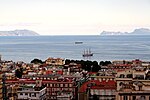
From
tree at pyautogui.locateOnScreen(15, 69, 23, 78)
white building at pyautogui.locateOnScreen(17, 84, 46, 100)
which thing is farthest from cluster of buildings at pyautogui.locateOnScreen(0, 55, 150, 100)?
tree at pyautogui.locateOnScreen(15, 69, 23, 78)

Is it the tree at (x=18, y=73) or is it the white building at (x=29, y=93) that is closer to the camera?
the white building at (x=29, y=93)

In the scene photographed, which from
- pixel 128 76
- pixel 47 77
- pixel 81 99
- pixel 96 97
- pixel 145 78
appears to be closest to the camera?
pixel 145 78

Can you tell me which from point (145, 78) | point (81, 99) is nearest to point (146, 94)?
point (145, 78)

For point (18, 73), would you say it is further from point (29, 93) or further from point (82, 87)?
point (29, 93)

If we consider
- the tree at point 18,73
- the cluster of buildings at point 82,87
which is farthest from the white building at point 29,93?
the tree at point 18,73

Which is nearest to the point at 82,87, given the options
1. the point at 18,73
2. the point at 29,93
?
the point at 29,93

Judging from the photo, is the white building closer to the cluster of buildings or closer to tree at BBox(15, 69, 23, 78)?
the cluster of buildings

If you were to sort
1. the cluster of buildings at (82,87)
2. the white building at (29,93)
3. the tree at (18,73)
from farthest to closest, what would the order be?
the tree at (18,73) → the white building at (29,93) → the cluster of buildings at (82,87)

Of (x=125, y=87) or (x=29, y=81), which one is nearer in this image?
(x=125, y=87)

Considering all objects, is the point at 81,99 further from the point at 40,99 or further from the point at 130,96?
the point at 130,96

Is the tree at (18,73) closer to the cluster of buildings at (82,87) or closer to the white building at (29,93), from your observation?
the cluster of buildings at (82,87)

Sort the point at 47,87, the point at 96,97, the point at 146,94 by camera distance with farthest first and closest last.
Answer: the point at 47,87 < the point at 96,97 < the point at 146,94

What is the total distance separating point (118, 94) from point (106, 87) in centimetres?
1554

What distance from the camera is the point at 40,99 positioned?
39.9 meters
